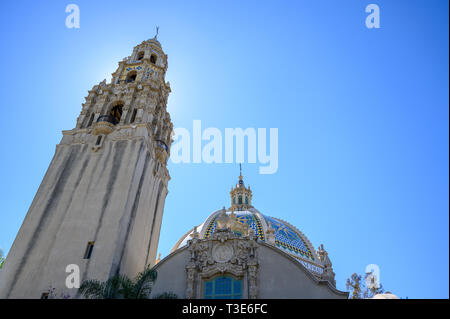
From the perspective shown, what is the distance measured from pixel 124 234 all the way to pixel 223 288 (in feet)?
20.6

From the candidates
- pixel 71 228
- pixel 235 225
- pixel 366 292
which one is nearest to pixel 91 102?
pixel 71 228

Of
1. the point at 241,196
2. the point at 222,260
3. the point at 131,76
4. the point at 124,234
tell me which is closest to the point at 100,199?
the point at 124,234

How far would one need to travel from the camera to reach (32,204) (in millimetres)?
24000

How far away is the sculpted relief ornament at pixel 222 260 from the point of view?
2022 centimetres

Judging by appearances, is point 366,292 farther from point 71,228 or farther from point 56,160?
point 56,160

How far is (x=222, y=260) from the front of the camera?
21.1 meters

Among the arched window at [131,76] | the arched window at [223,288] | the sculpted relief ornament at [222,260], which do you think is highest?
the arched window at [131,76]

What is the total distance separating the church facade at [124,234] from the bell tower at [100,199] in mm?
62

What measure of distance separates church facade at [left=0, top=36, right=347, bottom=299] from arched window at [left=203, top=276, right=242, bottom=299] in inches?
2.0

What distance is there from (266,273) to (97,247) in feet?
29.7

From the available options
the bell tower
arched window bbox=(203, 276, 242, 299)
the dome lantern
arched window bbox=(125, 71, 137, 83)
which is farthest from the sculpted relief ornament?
the dome lantern

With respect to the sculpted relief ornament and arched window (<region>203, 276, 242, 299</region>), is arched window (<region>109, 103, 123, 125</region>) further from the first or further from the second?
arched window (<region>203, 276, 242, 299</region>)

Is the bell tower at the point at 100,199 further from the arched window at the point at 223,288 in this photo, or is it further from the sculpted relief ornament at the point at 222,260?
the arched window at the point at 223,288

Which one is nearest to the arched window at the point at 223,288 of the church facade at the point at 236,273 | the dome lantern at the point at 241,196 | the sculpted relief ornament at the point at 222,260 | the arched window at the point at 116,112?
the church facade at the point at 236,273
